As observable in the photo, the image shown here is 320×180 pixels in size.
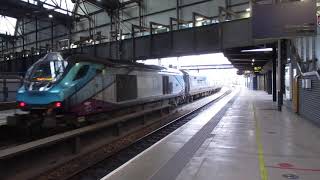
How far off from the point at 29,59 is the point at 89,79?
29.2m

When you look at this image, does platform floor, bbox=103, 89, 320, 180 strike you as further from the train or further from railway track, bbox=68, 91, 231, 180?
the train

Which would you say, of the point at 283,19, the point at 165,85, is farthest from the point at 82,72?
the point at 283,19

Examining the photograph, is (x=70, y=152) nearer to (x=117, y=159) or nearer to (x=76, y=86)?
(x=117, y=159)

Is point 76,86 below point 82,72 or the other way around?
below

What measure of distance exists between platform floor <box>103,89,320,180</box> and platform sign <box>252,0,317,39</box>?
7.06 meters

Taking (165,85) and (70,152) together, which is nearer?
(70,152)

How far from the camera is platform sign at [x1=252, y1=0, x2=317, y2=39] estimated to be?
18.1 m

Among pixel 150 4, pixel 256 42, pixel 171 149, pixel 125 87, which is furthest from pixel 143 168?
pixel 150 4

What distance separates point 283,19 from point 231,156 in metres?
12.8

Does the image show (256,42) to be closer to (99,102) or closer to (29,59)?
(99,102)

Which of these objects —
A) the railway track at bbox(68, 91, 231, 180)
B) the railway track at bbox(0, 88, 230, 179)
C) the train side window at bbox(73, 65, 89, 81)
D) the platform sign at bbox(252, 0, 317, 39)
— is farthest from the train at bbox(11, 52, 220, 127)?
the platform sign at bbox(252, 0, 317, 39)

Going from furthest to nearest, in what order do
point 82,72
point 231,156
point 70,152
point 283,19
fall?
point 283,19
point 82,72
point 70,152
point 231,156

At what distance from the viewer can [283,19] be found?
18.9 metres

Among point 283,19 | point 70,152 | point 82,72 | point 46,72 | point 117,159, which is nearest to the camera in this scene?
point 117,159
